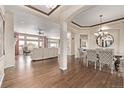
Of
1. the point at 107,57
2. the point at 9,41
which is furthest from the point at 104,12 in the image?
the point at 9,41

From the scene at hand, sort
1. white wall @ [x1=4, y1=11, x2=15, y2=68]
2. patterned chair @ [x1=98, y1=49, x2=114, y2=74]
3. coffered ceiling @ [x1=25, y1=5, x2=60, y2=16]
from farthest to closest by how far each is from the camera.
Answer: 1. white wall @ [x1=4, y1=11, x2=15, y2=68]
2. patterned chair @ [x1=98, y1=49, x2=114, y2=74]
3. coffered ceiling @ [x1=25, y1=5, x2=60, y2=16]

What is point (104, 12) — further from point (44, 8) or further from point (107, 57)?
point (44, 8)

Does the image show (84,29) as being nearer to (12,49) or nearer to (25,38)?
(12,49)

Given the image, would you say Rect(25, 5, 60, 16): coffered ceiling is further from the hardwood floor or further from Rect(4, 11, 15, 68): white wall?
the hardwood floor

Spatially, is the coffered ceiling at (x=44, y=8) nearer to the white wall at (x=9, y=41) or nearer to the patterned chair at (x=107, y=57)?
the white wall at (x=9, y=41)

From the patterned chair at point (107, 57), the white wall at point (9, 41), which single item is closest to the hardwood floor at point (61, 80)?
the patterned chair at point (107, 57)

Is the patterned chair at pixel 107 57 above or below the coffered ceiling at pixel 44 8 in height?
below

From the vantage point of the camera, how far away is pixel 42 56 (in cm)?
777

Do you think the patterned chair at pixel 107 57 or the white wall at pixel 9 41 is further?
the white wall at pixel 9 41

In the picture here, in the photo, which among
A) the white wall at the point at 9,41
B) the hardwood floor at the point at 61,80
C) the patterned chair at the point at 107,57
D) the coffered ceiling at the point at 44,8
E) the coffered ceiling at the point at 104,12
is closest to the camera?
the hardwood floor at the point at 61,80

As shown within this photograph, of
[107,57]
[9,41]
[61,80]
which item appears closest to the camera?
[61,80]

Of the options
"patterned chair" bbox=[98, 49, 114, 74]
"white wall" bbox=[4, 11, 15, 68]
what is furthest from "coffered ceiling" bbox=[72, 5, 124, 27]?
"white wall" bbox=[4, 11, 15, 68]

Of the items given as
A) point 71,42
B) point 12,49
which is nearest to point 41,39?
point 71,42
